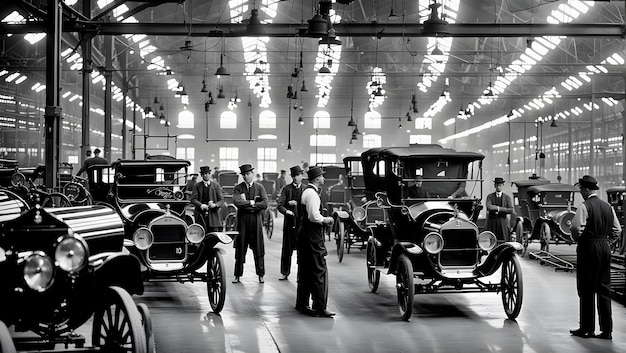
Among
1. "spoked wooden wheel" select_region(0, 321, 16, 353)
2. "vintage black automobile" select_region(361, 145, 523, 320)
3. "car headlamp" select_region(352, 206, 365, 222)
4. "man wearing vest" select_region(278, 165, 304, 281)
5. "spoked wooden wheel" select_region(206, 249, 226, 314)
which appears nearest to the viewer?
"spoked wooden wheel" select_region(0, 321, 16, 353)

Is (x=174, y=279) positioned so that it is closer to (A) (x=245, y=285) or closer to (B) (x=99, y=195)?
(A) (x=245, y=285)

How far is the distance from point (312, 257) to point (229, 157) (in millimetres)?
39884

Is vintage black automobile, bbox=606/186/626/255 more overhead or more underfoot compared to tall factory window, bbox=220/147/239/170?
more underfoot

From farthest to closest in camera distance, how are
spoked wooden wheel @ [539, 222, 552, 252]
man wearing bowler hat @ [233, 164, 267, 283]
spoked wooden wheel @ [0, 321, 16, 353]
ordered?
spoked wooden wheel @ [539, 222, 552, 252] → man wearing bowler hat @ [233, 164, 267, 283] → spoked wooden wheel @ [0, 321, 16, 353]

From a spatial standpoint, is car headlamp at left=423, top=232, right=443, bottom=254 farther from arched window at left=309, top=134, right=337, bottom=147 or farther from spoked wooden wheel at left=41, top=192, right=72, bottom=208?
arched window at left=309, top=134, right=337, bottom=147

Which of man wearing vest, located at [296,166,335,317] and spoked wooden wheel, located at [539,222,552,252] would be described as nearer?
man wearing vest, located at [296,166,335,317]

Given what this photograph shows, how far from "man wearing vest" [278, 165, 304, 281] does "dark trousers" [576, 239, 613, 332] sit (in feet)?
15.9

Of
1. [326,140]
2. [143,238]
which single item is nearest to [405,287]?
[143,238]

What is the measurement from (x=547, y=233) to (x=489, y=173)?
108 ft

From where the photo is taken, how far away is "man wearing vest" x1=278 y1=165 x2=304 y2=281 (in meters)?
12.1

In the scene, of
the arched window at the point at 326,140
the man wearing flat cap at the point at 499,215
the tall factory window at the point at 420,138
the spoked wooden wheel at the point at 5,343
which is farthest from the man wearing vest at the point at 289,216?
the tall factory window at the point at 420,138

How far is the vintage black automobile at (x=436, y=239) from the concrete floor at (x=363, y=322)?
0.34m

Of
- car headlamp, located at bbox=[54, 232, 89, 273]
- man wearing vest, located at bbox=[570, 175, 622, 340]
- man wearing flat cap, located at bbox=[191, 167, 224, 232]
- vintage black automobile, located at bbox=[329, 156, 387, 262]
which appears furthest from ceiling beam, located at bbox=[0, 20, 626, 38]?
car headlamp, located at bbox=[54, 232, 89, 273]

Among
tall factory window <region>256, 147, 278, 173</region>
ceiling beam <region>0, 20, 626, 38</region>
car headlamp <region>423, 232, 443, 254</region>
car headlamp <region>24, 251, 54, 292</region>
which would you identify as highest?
ceiling beam <region>0, 20, 626, 38</region>
